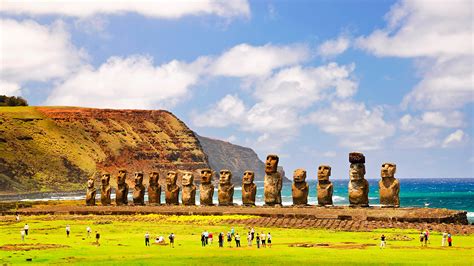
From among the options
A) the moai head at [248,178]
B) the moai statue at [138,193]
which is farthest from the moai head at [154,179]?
the moai head at [248,178]

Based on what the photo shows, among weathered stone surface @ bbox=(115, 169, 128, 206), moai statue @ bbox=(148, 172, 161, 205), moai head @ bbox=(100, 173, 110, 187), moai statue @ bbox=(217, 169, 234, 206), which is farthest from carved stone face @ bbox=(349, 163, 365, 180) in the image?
moai head @ bbox=(100, 173, 110, 187)

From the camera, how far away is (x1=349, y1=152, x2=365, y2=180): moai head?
2325 inches

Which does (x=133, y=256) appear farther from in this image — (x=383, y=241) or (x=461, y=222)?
(x=461, y=222)

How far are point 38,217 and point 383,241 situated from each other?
123 feet

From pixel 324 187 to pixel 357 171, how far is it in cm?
309

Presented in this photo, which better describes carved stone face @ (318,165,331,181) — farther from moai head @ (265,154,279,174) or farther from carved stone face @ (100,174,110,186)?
carved stone face @ (100,174,110,186)

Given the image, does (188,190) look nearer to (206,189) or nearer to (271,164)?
(206,189)

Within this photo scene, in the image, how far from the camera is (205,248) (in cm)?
4262

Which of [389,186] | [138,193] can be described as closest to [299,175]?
[389,186]

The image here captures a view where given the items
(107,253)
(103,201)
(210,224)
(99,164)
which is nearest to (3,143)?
(99,164)

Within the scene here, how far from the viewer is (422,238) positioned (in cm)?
4228

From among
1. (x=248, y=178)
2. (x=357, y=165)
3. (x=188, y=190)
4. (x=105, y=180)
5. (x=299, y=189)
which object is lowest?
(x=299, y=189)

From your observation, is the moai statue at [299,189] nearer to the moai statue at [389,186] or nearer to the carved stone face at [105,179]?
the moai statue at [389,186]

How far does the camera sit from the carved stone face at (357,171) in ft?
194
